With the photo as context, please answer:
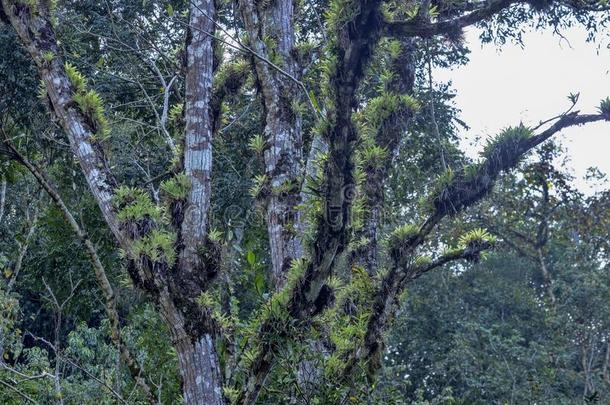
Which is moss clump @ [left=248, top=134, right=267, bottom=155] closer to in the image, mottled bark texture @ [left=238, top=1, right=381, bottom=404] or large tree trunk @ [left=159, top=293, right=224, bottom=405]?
mottled bark texture @ [left=238, top=1, right=381, bottom=404]

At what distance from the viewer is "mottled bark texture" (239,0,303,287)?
17.4 feet

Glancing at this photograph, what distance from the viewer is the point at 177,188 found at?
4.83 meters

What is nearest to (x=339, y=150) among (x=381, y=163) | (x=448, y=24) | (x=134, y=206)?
(x=448, y=24)

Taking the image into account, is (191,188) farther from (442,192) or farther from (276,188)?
(442,192)

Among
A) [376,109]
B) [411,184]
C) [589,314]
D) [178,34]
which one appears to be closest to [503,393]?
[589,314]

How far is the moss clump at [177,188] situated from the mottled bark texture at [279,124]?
2.27ft

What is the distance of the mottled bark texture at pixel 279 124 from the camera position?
17.4 ft

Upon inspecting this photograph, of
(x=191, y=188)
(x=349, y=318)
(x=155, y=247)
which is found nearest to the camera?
(x=155, y=247)

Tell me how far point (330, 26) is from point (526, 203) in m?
13.4

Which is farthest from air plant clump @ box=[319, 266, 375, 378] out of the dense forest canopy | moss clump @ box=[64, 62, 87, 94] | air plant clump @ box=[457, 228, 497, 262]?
moss clump @ box=[64, 62, 87, 94]

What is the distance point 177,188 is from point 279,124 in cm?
103

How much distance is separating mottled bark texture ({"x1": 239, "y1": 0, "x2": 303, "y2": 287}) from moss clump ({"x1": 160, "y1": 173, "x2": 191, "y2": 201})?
691 mm

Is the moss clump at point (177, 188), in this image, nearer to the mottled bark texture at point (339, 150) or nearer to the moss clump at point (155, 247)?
the moss clump at point (155, 247)

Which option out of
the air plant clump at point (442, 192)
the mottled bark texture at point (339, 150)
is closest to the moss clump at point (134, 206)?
the mottled bark texture at point (339, 150)
